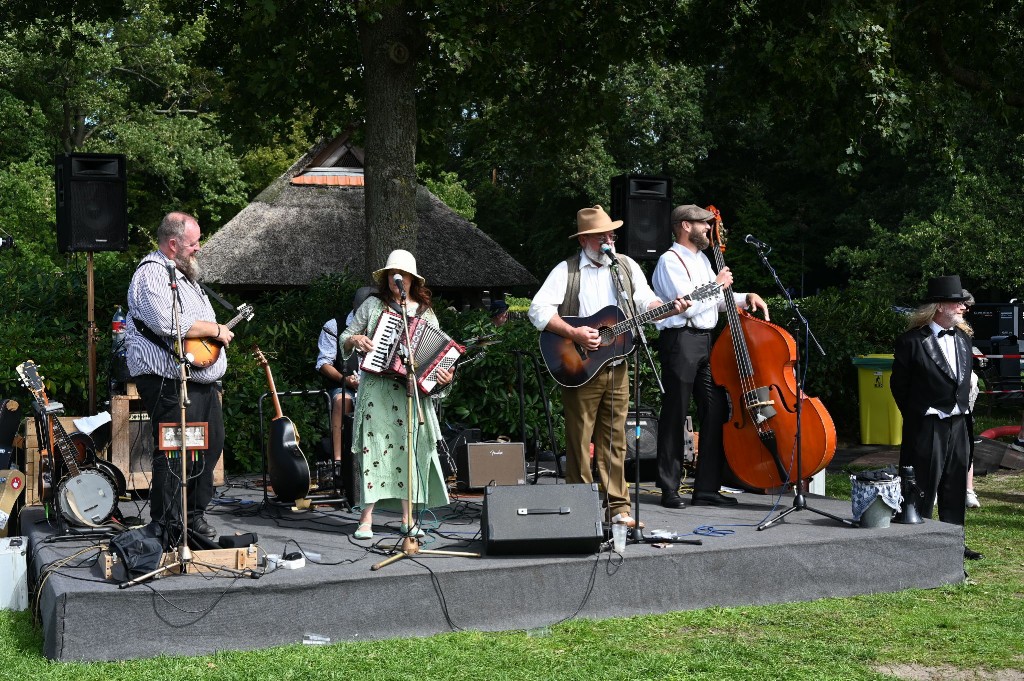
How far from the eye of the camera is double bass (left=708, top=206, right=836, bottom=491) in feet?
23.7

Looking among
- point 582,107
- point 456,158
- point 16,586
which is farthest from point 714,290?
point 456,158

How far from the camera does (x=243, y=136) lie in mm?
13812

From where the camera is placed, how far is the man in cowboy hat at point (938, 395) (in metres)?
7.30

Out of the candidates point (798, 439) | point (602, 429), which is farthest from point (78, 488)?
point (798, 439)

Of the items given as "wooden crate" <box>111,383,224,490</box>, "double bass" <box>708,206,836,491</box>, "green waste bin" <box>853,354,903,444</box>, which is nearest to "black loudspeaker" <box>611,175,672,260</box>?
"double bass" <box>708,206,836,491</box>

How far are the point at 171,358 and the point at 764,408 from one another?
371cm

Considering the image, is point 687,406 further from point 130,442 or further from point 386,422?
point 130,442

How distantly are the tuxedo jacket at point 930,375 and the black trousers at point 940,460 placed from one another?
93 mm

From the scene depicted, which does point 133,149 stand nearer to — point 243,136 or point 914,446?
point 243,136

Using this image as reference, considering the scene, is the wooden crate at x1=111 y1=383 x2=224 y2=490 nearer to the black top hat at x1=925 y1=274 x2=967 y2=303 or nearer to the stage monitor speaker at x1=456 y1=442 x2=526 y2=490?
the stage monitor speaker at x1=456 y1=442 x2=526 y2=490

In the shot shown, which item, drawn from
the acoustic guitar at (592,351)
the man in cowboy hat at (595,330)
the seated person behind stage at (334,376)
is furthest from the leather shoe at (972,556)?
the seated person behind stage at (334,376)

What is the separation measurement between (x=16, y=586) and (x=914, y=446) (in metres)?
5.58

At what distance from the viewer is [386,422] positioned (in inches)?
268

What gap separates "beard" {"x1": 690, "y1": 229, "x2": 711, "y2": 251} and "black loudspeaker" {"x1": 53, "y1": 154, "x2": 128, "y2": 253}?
4.93 metres
